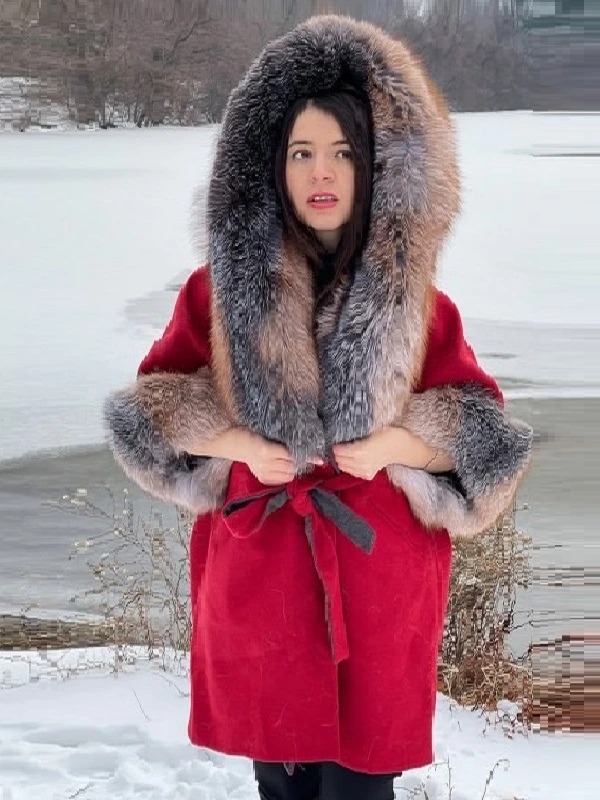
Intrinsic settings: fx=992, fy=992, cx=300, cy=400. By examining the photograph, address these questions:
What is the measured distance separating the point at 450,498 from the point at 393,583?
0.49 feet

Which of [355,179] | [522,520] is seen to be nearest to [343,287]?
[355,179]

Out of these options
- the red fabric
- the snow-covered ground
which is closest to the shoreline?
the snow-covered ground

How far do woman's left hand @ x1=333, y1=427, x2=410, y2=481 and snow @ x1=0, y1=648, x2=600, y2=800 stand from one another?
0.98m

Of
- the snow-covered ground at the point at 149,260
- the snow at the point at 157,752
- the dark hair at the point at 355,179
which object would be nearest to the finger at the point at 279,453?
the dark hair at the point at 355,179

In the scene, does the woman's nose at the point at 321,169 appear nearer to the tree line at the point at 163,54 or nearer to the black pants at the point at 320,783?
the black pants at the point at 320,783

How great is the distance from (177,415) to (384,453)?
0.32 metres

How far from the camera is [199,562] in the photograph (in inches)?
62.6

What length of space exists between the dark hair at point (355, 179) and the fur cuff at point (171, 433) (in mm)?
243

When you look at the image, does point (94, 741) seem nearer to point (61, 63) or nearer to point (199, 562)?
point (199, 562)

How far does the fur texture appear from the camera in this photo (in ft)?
4.59

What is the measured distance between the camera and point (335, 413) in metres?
1.41

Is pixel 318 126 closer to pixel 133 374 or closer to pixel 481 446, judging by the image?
pixel 481 446

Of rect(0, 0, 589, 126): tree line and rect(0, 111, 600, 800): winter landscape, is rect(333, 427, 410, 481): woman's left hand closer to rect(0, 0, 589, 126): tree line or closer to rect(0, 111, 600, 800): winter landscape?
rect(0, 111, 600, 800): winter landscape

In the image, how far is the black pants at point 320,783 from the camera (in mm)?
1501
